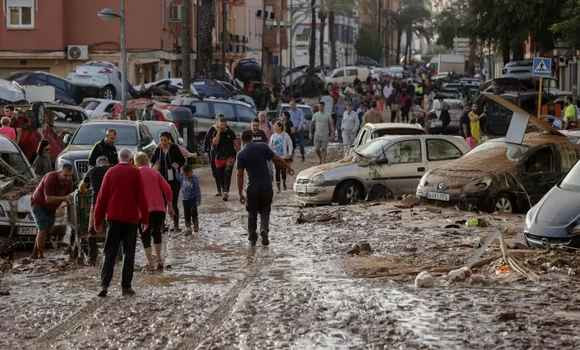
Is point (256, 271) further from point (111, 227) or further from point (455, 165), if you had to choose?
point (455, 165)

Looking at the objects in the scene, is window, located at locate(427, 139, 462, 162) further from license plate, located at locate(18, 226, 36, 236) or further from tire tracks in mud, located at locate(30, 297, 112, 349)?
tire tracks in mud, located at locate(30, 297, 112, 349)

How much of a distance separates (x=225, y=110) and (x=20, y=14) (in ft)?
73.4

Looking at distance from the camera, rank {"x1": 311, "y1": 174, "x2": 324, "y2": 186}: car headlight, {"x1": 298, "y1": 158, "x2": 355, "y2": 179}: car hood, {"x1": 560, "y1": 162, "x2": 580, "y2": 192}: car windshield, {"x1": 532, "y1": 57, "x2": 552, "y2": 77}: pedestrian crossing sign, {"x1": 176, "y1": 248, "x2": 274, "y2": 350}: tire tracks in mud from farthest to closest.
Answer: {"x1": 532, "y1": 57, "x2": 552, "y2": 77}: pedestrian crossing sign
{"x1": 298, "y1": 158, "x2": 355, "y2": 179}: car hood
{"x1": 311, "y1": 174, "x2": 324, "y2": 186}: car headlight
{"x1": 560, "y1": 162, "x2": 580, "y2": 192}: car windshield
{"x1": 176, "y1": 248, "x2": 274, "y2": 350}: tire tracks in mud

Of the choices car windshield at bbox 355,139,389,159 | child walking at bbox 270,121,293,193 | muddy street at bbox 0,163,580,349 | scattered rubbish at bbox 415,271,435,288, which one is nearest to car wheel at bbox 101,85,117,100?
child walking at bbox 270,121,293,193

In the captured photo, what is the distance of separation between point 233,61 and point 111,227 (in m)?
64.2

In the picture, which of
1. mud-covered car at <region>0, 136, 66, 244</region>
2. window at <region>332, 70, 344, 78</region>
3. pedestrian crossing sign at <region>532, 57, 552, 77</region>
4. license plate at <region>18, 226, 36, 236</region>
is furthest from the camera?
window at <region>332, 70, 344, 78</region>

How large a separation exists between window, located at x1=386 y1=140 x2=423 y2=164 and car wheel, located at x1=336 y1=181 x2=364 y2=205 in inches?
30.6

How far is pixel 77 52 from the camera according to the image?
2302 inches

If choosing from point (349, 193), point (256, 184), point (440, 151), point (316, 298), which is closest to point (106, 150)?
point (256, 184)

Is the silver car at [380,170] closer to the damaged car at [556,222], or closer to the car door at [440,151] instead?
the car door at [440,151]

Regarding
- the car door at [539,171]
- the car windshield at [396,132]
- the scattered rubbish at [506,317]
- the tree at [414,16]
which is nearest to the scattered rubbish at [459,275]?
the scattered rubbish at [506,317]

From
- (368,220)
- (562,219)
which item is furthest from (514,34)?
(562,219)

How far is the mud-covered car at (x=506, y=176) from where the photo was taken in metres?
21.1

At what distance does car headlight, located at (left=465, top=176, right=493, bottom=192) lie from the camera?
21078mm
